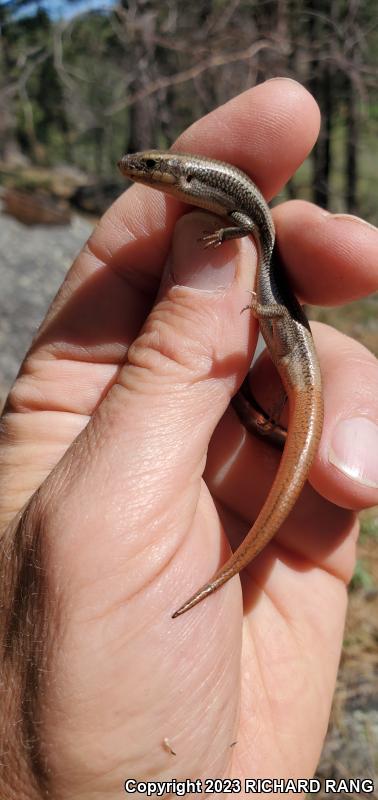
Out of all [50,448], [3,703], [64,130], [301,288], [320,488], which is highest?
[301,288]

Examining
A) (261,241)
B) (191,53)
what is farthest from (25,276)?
(261,241)

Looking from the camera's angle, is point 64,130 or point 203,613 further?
point 64,130

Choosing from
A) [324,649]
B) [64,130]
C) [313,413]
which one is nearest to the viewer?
[313,413]

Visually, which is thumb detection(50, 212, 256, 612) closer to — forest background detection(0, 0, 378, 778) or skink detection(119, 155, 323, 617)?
skink detection(119, 155, 323, 617)

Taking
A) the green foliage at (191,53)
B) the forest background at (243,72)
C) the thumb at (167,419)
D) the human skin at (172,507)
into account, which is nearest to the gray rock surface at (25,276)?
the forest background at (243,72)

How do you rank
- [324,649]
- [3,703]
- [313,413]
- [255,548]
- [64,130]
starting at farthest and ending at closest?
1. [64,130]
2. [324,649]
3. [313,413]
4. [255,548]
5. [3,703]

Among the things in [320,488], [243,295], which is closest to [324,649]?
[320,488]

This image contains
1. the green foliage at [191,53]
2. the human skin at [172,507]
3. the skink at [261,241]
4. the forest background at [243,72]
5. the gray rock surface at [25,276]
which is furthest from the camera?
the gray rock surface at [25,276]

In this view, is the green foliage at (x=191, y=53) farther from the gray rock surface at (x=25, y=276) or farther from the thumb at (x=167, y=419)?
the thumb at (x=167, y=419)

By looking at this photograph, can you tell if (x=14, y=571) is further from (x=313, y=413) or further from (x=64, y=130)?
(x=64, y=130)
